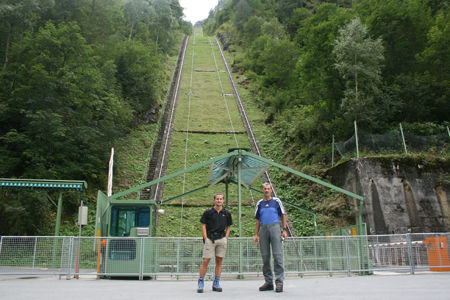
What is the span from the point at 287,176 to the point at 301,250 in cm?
1202

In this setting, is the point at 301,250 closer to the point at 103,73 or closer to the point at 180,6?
the point at 103,73

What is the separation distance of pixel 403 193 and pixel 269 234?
12.0m

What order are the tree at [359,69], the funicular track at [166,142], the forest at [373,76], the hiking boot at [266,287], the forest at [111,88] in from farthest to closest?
the forest at [373,76]
the tree at [359,69]
the funicular track at [166,142]
the forest at [111,88]
the hiking boot at [266,287]

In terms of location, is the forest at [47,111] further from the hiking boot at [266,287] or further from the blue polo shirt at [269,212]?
the hiking boot at [266,287]

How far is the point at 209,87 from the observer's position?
138 feet

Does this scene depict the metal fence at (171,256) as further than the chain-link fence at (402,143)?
No

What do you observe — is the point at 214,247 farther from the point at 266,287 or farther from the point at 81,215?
the point at 81,215

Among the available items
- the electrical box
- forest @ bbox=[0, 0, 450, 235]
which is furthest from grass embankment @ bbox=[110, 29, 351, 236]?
the electrical box

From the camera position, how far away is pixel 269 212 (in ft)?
21.1

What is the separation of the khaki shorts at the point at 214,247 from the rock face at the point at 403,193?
11.4m

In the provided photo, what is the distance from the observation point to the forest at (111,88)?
701 inches

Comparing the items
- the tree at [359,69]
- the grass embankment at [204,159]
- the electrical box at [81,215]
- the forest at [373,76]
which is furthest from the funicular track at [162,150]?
the tree at [359,69]

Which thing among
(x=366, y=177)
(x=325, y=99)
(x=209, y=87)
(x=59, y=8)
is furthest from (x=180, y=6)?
(x=366, y=177)

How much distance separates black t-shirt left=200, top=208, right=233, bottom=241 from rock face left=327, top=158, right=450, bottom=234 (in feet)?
37.3
